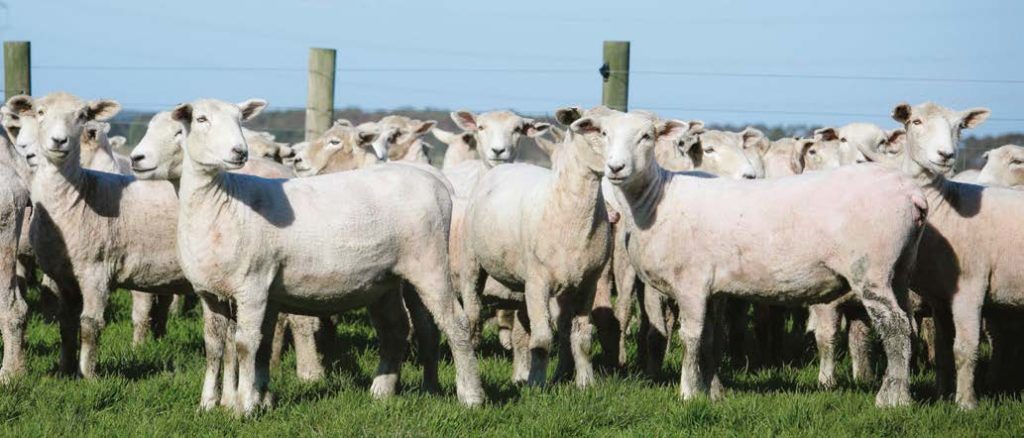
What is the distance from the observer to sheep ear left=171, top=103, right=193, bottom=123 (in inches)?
303

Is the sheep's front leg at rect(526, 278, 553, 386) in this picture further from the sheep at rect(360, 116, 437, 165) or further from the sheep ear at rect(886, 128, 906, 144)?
the sheep at rect(360, 116, 437, 165)

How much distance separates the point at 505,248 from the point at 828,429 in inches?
117

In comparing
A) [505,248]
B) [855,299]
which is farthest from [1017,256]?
[505,248]

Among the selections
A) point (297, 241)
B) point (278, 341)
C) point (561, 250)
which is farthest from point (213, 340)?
point (561, 250)

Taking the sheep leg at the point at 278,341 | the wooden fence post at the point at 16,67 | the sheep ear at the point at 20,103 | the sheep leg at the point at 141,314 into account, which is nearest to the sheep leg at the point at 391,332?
the sheep leg at the point at 278,341

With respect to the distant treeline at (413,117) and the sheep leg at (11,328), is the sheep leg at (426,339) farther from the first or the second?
the distant treeline at (413,117)

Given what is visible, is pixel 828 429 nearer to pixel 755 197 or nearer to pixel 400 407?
pixel 755 197

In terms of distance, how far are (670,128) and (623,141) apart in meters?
0.66

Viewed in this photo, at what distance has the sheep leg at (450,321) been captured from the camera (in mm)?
8117

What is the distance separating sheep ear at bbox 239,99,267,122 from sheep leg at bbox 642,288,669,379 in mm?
3219

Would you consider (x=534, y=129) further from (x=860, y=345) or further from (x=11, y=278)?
(x=11, y=278)

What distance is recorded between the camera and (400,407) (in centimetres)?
759

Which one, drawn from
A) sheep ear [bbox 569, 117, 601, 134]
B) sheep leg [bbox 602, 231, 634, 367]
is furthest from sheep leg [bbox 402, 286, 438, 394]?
sheep leg [bbox 602, 231, 634, 367]

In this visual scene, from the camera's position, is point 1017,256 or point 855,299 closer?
point 1017,256
